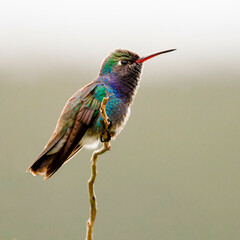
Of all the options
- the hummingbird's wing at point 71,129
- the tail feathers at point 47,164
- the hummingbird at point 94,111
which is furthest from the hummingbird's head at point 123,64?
the tail feathers at point 47,164

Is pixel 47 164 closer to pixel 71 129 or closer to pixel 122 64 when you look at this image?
pixel 71 129

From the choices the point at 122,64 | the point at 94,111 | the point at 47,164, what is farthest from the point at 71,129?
the point at 122,64

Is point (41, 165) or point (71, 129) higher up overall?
point (71, 129)

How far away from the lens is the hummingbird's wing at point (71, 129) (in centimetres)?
286

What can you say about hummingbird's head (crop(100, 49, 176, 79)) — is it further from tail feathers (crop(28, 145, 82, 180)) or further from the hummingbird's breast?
tail feathers (crop(28, 145, 82, 180))

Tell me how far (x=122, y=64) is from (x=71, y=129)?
1.96 feet

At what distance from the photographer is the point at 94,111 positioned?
10.2 feet

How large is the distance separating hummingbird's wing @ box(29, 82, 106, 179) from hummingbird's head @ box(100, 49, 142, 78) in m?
0.17

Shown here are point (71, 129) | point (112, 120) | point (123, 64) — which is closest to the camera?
point (71, 129)

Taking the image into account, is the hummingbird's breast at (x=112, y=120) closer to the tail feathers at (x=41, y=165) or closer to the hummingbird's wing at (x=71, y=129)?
the hummingbird's wing at (x=71, y=129)

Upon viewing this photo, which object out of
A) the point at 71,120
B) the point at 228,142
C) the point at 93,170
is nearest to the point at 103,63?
the point at 71,120

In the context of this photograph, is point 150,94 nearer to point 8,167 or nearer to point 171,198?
point 171,198

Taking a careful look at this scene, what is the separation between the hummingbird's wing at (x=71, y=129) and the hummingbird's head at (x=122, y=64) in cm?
17

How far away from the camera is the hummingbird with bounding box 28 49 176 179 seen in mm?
2956
